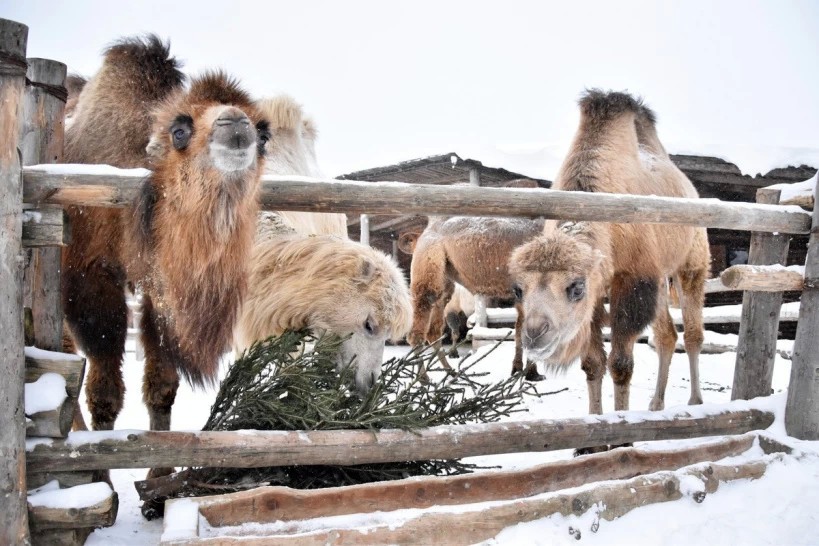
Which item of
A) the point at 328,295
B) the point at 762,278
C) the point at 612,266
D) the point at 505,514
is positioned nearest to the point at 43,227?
the point at 328,295

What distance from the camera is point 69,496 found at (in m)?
2.45

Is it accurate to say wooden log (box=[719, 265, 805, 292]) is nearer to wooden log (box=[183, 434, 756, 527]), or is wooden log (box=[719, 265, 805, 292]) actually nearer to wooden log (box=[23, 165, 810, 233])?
wooden log (box=[23, 165, 810, 233])

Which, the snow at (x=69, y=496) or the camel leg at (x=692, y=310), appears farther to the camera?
the camel leg at (x=692, y=310)

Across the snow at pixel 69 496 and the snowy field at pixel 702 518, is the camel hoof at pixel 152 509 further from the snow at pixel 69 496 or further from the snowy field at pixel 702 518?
the snow at pixel 69 496

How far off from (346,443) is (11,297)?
1378mm

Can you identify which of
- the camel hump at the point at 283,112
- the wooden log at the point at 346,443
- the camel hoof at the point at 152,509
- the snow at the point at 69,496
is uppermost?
the camel hump at the point at 283,112

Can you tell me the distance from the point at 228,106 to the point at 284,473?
1.64m

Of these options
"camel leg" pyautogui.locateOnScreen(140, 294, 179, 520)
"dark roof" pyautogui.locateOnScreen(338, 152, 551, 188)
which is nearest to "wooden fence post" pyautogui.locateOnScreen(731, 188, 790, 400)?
"camel leg" pyautogui.locateOnScreen(140, 294, 179, 520)

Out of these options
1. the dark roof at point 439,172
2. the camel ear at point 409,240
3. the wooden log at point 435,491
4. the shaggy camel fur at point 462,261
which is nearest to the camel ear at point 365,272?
the wooden log at point 435,491

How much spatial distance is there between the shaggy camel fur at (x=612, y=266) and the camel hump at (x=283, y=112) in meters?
1.88

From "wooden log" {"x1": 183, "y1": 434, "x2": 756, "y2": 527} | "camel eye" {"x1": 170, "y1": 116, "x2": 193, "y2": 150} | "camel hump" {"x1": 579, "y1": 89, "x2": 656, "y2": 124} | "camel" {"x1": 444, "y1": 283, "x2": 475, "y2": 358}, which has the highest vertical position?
"camel hump" {"x1": 579, "y1": 89, "x2": 656, "y2": 124}

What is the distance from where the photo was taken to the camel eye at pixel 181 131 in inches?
117

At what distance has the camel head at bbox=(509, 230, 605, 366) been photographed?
167 inches

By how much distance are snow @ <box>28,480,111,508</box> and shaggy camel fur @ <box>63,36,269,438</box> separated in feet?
2.66
